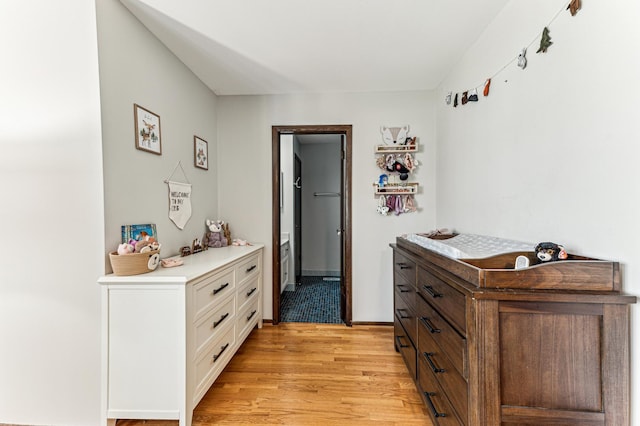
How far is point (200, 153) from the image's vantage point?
2471 mm

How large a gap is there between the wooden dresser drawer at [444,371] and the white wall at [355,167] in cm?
117

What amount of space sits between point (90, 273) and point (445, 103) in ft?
9.53

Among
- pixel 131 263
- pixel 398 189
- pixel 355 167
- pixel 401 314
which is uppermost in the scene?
pixel 355 167

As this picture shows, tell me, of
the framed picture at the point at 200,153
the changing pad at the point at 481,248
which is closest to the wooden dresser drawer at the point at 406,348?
the changing pad at the point at 481,248

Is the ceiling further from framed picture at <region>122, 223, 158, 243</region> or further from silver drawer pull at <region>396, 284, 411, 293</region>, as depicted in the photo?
silver drawer pull at <region>396, 284, 411, 293</region>

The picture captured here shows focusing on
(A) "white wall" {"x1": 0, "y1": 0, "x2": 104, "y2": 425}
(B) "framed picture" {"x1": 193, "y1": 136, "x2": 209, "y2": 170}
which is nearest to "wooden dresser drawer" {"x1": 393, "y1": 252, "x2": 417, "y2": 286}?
(A) "white wall" {"x1": 0, "y1": 0, "x2": 104, "y2": 425}

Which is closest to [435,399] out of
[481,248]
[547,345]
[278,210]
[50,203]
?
[547,345]

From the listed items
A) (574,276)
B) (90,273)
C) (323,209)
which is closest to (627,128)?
(574,276)

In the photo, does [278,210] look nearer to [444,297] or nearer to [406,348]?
[406,348]

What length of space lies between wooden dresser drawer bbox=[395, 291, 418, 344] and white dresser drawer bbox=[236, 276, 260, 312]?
129 cm

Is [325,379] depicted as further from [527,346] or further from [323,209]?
[323,209]

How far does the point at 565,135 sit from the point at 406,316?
1.41 m

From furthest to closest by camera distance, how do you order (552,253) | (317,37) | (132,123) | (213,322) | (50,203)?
(317,37) → (213,322) → (132,123) → (50,203) → (552,253)

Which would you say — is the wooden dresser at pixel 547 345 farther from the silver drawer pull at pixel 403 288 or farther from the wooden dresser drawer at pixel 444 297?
the silver drawer pull at pixel 403 288
